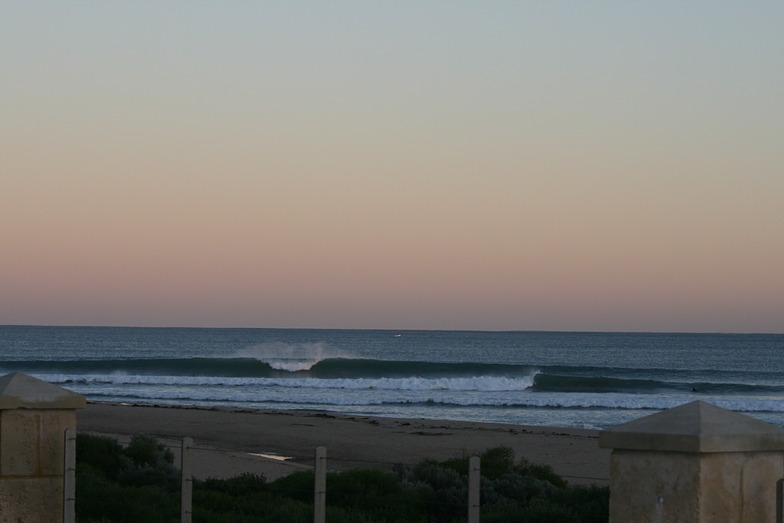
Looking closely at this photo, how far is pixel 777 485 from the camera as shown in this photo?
3.90 metres

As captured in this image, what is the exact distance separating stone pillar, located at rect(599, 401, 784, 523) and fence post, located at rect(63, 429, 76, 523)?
426cm

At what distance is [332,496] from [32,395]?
5.02 meters

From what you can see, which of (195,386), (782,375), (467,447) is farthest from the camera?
(782,375)

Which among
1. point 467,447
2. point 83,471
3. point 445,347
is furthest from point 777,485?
point 445,347

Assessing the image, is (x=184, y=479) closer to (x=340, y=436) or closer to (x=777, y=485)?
(x=777, y=485)

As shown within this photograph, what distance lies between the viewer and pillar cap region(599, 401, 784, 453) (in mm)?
3781

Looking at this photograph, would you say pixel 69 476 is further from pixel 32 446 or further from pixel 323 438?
pixel 323 438

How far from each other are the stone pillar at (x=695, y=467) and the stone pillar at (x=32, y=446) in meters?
4.33

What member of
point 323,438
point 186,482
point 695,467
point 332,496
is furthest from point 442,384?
point 695,467

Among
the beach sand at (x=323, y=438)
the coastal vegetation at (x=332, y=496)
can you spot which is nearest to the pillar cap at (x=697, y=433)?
the coastal vegetation at (x=332, y=496)

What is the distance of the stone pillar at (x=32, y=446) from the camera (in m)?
6.74

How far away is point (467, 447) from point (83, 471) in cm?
1225

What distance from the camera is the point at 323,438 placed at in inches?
931

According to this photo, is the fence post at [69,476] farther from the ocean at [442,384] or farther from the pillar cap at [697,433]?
the ocean at [442,384]
